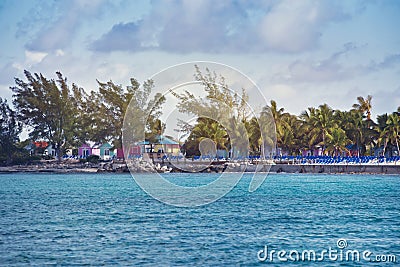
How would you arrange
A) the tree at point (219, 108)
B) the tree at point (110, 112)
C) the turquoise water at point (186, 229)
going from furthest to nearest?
the tree at point (110, 112) < the tree at point (219, 108) < the turquoise water at point (186, 229)

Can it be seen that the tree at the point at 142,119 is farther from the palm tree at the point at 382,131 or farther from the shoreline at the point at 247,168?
the palm tree at the point at 382,131

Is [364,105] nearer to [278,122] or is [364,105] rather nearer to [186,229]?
[278,122]

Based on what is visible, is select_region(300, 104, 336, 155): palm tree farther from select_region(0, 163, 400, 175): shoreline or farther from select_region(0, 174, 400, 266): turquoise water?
select_region(0, 174, 400, 266): turquoise water

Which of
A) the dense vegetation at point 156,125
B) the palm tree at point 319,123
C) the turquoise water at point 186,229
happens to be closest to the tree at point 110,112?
the dense vegetation at point 156,125

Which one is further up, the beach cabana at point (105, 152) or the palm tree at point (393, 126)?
the palm tree at point (393, 126)

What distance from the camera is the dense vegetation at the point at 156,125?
3556 inches

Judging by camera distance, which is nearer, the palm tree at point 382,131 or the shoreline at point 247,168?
the shoreline at point 247,168

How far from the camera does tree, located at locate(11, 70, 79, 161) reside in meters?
99.1

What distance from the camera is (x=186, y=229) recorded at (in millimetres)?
28266

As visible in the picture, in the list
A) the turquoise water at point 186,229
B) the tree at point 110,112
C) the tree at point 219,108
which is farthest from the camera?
the tree at point 110,112

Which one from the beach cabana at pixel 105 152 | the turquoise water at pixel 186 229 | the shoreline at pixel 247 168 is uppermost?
the beach cabana at pixel 105 152

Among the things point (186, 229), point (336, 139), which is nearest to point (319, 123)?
point (336, 139)

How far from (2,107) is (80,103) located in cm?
1123

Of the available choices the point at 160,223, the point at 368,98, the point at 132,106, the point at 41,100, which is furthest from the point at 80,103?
the point at 160,223
